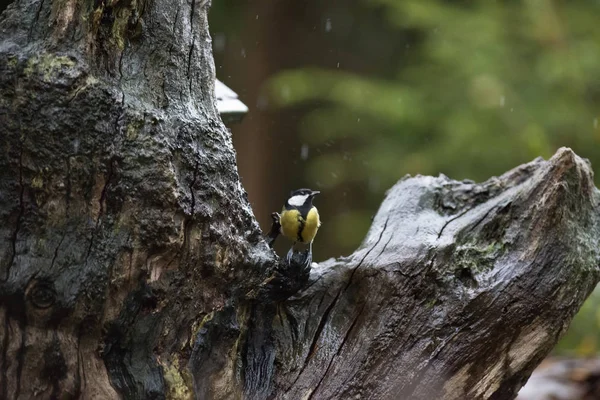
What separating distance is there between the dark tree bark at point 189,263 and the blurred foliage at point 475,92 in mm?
2893

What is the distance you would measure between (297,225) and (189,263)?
0.44m

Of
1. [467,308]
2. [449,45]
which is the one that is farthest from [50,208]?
[449,45]

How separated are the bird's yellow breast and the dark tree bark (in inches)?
4.1

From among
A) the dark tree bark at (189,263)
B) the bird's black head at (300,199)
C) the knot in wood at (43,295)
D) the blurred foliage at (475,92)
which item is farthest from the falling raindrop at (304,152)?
the knot in wood at (43,295)

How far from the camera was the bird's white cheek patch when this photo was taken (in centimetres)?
199

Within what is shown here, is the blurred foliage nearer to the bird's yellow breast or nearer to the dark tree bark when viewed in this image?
the dark tree bark

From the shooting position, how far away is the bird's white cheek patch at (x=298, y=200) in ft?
6.53

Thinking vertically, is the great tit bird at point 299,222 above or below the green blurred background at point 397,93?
below

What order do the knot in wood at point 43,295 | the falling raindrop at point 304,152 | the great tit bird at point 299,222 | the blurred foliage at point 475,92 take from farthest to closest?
the falling raindrop at point 304,152 → the blurred foliage at point 475,92 → the great tit bird at point 299,222 → the knot in wood at point 43,295

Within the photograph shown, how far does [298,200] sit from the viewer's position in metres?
2.03

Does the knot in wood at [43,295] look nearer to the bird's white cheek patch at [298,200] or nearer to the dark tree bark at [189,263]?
the dark tree bark at [189,263]

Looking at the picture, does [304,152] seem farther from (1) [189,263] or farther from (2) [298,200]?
(1) [189,263]

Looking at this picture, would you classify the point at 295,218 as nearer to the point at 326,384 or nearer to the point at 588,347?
the point at 326,384

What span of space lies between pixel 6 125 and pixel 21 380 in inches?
21.1
